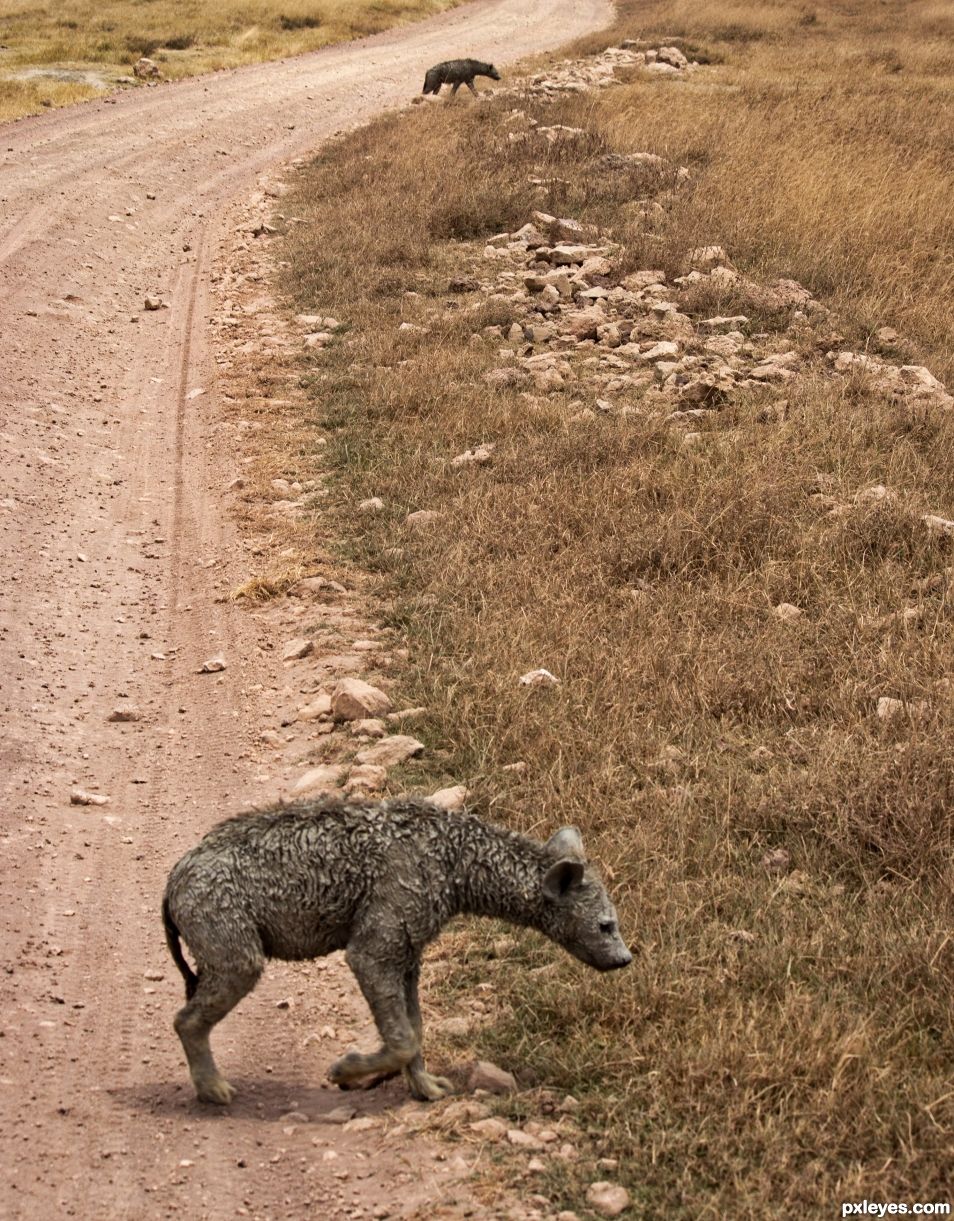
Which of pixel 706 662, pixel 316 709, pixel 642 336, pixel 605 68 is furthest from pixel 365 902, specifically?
pixel 605 68

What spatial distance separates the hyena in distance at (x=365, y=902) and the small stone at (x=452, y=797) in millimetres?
1207

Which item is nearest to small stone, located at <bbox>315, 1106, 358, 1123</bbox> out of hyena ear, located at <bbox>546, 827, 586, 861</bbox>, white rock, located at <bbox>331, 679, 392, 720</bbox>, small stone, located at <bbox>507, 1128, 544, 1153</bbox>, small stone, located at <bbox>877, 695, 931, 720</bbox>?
small stone, located at <bbox>507, 1128, 544, 1153</bbox>

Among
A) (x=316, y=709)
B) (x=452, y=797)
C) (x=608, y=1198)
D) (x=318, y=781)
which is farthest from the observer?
(x=316, y=709)

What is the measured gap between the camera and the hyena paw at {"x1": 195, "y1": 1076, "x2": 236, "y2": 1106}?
4711mm

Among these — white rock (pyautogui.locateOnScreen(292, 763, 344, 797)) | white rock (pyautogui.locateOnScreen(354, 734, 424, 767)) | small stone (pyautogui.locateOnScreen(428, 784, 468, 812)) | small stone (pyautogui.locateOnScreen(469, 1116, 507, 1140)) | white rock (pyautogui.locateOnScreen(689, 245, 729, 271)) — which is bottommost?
white rock (pyautogui.locateOnScreen(292, 763, 344, 797))

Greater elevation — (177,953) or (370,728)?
(177,953)

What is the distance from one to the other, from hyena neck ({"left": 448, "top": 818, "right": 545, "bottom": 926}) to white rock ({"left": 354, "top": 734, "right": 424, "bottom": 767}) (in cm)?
187

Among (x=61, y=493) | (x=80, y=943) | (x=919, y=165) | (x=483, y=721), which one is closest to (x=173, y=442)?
(x=61, y=493)

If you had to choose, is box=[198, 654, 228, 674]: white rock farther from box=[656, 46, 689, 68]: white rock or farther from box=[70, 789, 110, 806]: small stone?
box=[656, 46, 689, 68]: white rock

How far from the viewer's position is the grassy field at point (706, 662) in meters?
4.62

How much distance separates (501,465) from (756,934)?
5368 millimetres

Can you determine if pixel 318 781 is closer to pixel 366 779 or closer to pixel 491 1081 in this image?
pixel 366 779

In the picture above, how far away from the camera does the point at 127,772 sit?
708cm

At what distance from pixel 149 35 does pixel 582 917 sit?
1246 inches
